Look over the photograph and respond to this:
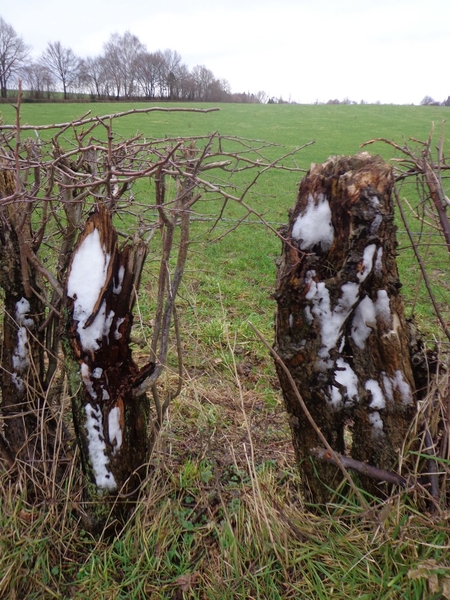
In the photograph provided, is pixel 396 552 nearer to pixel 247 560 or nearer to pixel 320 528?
pixel 320 528

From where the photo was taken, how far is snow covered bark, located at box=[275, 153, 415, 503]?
58.6 inches

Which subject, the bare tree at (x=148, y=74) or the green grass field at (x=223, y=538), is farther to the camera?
the bare tree at (x=148, y=74)

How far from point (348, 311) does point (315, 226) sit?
1.11ft

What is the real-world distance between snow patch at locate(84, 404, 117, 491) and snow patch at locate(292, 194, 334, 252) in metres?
1.13

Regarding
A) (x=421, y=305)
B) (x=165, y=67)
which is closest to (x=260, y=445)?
(x=421, y=305)

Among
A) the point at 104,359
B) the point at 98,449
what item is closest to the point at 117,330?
the point at 104,359

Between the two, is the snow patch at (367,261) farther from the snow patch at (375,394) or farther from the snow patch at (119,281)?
the snow patch at (119,281)

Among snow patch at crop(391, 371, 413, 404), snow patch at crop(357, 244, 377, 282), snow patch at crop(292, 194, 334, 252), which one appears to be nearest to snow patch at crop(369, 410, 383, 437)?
snow patch at crop(391, 371, 413, 404)

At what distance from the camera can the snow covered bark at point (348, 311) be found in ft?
4.88

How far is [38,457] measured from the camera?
85.0 inches

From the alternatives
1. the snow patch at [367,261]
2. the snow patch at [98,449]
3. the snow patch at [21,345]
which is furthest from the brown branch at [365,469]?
the snow patch at [21,345]

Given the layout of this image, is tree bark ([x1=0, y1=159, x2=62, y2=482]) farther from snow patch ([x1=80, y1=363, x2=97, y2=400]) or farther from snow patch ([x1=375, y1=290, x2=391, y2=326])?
snow patch ([x1=375, y1=290, x2=391, y2=326])

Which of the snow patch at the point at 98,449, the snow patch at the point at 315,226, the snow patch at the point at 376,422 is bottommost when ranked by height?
the snow patch at the point at 98,449

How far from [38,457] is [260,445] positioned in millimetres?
1223
